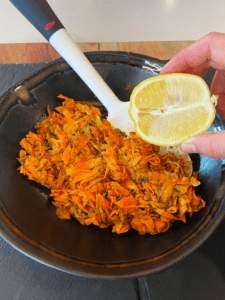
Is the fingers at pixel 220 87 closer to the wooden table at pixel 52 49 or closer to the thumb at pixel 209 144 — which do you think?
the thumb at pixel 209 144

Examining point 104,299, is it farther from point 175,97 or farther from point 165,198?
point 175,97

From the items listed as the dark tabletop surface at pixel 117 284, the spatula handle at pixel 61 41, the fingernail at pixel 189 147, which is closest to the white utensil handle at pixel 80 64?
the spatula handle at pixel 61 41

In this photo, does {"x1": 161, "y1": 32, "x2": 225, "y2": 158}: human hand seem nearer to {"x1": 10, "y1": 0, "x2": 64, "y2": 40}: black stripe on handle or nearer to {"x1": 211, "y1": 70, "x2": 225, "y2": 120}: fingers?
{"x1": 211, "y1": 70, "x2": 225, "y2": 120}: fingers

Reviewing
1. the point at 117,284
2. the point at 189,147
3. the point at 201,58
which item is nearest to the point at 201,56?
the point at 201,58

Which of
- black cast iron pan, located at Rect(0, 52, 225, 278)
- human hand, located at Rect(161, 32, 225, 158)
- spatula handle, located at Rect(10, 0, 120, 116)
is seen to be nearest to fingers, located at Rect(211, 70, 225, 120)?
human hand, located at Rect(161, 32, 225, 158)

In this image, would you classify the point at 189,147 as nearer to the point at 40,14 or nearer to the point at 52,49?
the point at 40,14

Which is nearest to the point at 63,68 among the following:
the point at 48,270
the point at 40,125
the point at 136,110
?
the point at 40,125
